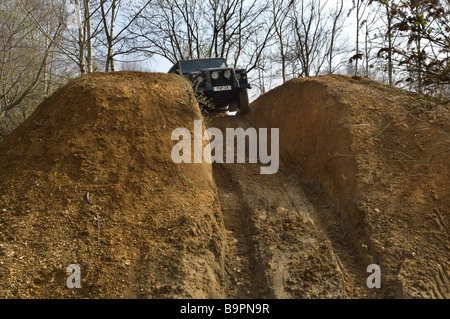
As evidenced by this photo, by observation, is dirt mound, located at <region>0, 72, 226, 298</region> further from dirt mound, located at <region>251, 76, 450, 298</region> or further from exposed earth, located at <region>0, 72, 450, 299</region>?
dirt mound, located at <region>251, 76, 450, 298</region>

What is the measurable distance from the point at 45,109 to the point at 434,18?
20.4 feet

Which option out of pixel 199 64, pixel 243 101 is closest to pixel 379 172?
pixel 243 101

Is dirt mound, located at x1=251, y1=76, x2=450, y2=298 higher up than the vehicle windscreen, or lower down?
lower down

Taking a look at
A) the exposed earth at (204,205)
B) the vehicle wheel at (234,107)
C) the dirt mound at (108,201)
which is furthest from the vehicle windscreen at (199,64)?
the dirt mound at (108,201)

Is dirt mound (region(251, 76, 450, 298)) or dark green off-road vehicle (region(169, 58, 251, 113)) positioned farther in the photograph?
dark green off-road vehicle (region(169, 58, 251, 113))

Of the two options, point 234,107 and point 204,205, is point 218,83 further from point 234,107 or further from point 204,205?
point 204,205

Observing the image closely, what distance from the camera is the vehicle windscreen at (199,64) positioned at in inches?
445

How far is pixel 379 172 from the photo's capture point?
20.5 ft

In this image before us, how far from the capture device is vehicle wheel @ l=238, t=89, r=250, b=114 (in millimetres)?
10883

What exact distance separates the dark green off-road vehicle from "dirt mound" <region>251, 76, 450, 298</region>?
1923 mm

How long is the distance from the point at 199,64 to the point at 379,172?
7040mm

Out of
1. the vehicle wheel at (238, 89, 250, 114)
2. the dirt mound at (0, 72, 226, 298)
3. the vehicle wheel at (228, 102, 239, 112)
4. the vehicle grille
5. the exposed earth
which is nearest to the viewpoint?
the dirt mound at (0, 72, 226, 298)

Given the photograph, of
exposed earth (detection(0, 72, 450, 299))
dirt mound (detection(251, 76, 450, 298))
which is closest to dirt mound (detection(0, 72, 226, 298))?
exposed earth (detection(0, 72, 450, 299))

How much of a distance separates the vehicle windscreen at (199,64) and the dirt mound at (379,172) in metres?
3.48
